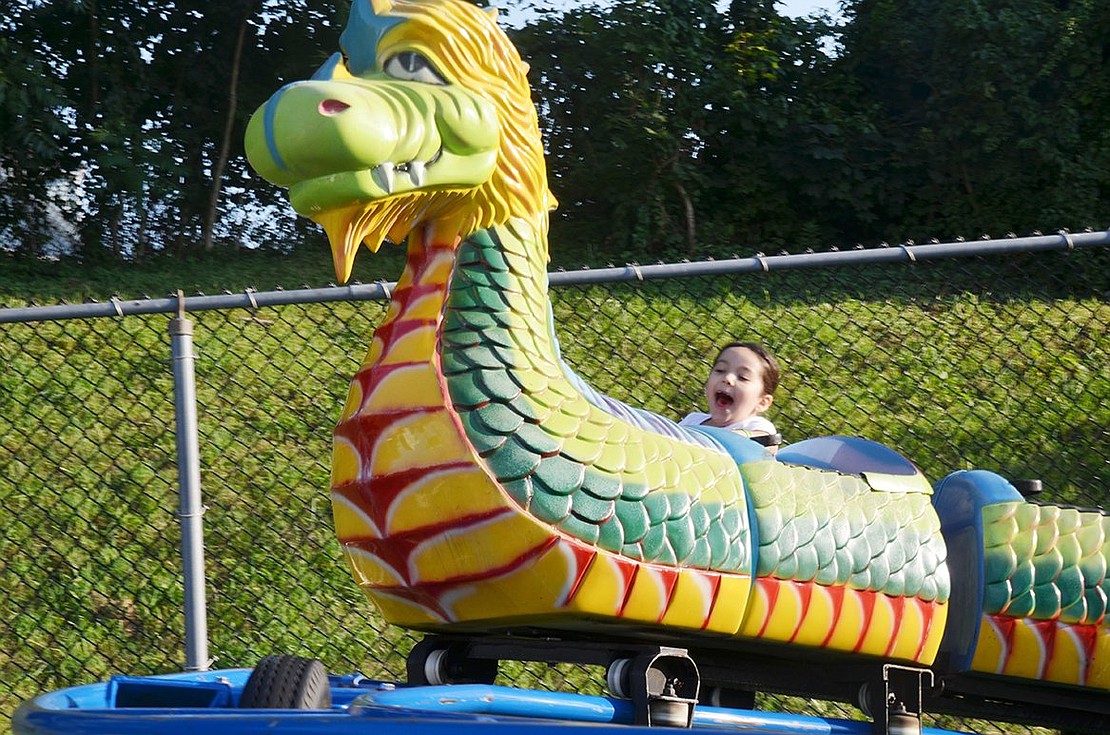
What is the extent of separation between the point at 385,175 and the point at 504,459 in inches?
18.9

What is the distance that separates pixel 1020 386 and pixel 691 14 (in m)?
5.75

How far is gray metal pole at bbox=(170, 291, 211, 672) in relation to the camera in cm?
352

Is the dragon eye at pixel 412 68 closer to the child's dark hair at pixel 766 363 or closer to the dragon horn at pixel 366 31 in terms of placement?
the dragon horn at pixel 366 31

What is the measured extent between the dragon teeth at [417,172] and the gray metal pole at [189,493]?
1.53m

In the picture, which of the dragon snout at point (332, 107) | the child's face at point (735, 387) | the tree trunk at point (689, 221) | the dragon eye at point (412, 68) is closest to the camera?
the dragon snout at point (332, 107)

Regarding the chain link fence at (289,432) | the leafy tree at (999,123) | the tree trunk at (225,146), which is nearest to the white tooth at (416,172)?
the chain link fence at (289,432)

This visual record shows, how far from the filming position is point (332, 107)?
2.05 meters

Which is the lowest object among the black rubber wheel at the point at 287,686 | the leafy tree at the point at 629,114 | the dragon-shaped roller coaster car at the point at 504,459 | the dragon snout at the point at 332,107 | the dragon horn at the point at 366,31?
the black rubber wheel at the point at 287,686

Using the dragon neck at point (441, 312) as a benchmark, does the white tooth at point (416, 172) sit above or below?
above

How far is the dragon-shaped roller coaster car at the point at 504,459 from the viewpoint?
2.15 m

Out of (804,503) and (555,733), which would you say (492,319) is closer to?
(804,503)

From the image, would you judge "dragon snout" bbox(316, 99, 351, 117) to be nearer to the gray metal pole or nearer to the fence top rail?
the fence top rail

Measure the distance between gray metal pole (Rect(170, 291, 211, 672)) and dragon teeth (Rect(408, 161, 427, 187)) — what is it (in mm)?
1526

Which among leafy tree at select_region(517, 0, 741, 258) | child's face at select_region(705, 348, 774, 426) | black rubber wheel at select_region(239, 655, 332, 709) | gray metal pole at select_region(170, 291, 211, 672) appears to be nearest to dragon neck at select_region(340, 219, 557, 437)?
black rubber wheel at select_region(239, 655, 332, 709)
